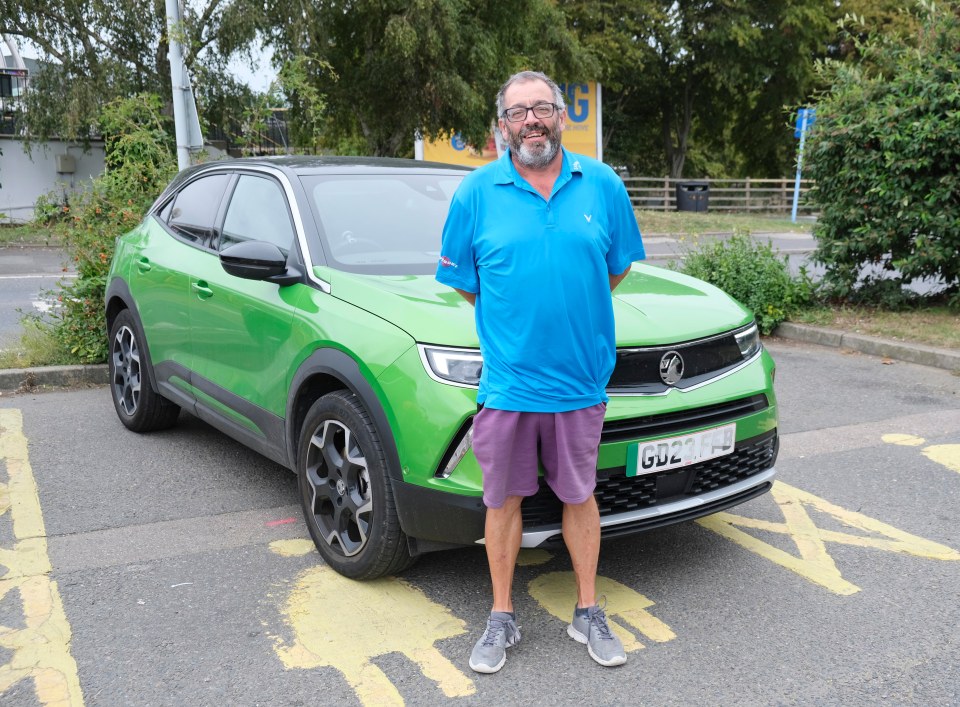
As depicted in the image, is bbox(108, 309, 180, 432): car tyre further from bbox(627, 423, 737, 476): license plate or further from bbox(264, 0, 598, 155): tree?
bbox(264, 0, 598, 155): tree

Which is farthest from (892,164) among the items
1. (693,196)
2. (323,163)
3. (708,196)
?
(708,196)

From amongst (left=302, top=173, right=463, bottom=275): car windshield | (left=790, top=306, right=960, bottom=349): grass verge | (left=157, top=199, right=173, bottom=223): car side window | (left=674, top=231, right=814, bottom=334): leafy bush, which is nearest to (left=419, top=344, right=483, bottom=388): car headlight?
(left=302, top=173, right=463, bottom=275): car windshield

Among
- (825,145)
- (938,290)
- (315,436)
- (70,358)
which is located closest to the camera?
(315,436)

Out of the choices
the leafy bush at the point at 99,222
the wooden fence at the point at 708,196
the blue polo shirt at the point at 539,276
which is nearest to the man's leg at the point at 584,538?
the blue polo shirt at the point at 539,276

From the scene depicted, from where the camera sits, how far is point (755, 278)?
898cm

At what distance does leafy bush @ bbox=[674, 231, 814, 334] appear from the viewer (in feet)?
29.1

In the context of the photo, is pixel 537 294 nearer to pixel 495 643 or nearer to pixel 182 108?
pixel 495 643

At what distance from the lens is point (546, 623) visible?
3.37 m

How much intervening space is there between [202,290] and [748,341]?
8.34 feet

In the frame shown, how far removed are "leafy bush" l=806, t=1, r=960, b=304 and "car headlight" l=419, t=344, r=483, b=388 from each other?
6.36 m

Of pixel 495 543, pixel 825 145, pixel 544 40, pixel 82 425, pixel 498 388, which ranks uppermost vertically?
pixel 544 40

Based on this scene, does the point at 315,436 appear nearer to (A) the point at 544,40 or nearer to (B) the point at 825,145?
(B) the point at 825,145

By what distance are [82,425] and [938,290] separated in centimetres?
780

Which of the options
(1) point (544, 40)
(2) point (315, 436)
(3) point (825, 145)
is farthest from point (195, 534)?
(1) point (544, 40)
